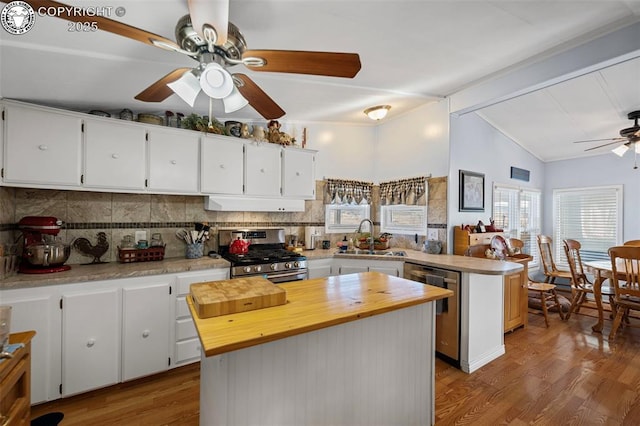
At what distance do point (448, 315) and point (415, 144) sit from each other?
2211 mm

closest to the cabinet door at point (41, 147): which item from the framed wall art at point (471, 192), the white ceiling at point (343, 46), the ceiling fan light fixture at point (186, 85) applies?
the white ceiling at point (343, 46)

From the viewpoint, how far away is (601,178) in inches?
188

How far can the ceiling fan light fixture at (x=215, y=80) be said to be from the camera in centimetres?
138

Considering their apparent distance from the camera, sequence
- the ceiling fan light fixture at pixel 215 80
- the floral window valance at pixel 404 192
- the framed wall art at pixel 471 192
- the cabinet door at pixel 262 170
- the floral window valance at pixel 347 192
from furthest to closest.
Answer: the floral window valance at pixel 347 192, the floral window valance at pixel 404 192, the framed wall art at pixel 471 192, the cabinet door at pixel 262 170, the ceiling fan light fixture at pixel 215 80

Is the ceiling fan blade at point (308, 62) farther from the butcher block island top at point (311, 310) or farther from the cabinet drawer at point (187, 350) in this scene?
the cabinet drawer at point (187, 350)

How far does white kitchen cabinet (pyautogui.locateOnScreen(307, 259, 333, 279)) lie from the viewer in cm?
334

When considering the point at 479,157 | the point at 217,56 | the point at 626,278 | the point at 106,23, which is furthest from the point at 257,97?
the point at 626,278

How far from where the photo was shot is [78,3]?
1.48 meters

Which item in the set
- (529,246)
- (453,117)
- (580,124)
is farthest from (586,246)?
(453,117)

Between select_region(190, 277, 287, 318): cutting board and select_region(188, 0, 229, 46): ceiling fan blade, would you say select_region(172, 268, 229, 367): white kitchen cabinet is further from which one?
select_region(188, 0, 229, 46): ceiling fan blade

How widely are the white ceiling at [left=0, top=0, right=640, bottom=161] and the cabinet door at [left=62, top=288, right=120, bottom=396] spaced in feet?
5.33

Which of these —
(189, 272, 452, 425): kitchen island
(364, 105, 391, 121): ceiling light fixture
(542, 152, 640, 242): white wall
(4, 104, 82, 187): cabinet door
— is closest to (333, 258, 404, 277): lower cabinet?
(189, 272, 452, 425): kitchen island

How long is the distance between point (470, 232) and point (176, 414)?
340 cm

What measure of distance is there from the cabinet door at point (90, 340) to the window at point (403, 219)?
3.33m
